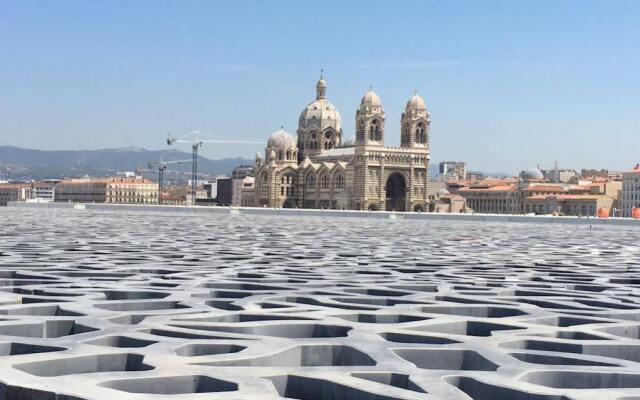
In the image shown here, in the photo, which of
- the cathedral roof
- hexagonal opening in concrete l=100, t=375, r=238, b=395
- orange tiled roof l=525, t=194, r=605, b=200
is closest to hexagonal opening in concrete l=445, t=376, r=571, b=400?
hexagonal opening in concrete l=100, t=375, r=238, b=395

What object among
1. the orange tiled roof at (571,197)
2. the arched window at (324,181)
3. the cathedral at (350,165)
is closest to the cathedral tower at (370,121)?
the cathedral at (350,165)

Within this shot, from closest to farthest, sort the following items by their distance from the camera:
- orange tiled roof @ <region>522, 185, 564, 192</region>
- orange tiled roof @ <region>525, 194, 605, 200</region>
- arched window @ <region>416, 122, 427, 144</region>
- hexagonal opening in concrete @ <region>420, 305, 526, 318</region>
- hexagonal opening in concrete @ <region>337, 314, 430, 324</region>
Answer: hexagonal opening in concrete @ <region>337, 314, 430, 324</region> < hexagonal opening in concrete @ <region>420, 305, 526, 318</region> < arched window @ <region>416, 122, 427, 144</region> < orange tiled roof @ <region>525, 194, 605, 200</region> < orange tiled roof @ <region>522, 185, 564, 192</region>

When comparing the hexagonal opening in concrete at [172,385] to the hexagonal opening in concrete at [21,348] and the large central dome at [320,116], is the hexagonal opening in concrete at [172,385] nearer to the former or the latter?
the hexagonal opening in concrete at [21,348]

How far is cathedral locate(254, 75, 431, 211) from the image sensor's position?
107 meters

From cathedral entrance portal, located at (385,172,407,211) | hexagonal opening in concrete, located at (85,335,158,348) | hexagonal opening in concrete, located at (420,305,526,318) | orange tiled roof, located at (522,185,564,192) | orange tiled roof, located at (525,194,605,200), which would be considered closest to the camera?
hexagonal opening in concrete, located at (85,335,158,348)

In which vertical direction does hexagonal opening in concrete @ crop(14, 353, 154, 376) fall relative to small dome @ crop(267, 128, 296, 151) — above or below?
below

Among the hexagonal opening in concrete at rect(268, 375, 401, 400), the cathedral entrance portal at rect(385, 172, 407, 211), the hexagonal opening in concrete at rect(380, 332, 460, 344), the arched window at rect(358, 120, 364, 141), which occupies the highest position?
the arched window at rect(358, 120, 364, 141)

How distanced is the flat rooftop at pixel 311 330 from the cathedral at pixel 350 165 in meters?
91.0

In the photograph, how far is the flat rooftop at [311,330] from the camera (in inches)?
248

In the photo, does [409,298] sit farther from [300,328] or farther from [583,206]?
[583,206]

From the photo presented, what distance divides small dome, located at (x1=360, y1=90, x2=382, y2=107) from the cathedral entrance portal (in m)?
7.50

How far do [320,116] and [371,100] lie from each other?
11.0m

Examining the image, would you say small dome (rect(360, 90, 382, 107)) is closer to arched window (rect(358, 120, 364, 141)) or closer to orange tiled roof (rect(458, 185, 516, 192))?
arched window (rect(358, 120, 364, 141))

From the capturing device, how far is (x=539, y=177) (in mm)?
151375
